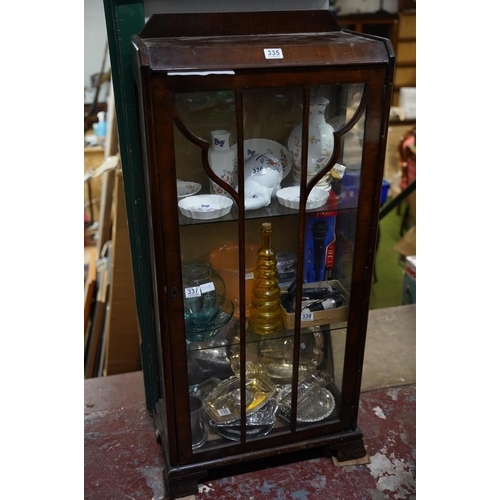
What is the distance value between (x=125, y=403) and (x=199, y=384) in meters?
0.54

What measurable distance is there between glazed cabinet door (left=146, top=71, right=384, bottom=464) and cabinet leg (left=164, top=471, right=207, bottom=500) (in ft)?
0.18

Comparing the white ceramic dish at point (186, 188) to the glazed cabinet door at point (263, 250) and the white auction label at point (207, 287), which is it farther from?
the white auction label at point (207, 287)

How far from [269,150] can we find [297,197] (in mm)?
149

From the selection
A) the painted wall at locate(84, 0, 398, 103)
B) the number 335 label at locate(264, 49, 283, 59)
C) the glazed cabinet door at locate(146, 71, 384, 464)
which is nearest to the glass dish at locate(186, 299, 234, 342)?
the glazed cabinet door at locate(146, 71, 384, 464)

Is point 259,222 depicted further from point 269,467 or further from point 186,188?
point 269,467

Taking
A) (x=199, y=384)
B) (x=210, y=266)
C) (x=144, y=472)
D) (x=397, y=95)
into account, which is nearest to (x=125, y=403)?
(x=144, y=472)

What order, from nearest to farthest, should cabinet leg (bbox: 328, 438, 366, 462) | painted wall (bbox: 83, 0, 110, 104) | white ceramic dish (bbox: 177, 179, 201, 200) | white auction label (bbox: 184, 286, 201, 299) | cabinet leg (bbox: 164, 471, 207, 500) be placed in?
white ceramic dish (bbox: 177, 179, 201, 200) → white auction label (bbox: 184, 286, 201, 299) → cabinet leg (bbox: 164, 471, 207, 500) → cabinet leg (bbox: 328, 438, 366, 462) → painted wall (bbox: 83, 0, 110, 104)

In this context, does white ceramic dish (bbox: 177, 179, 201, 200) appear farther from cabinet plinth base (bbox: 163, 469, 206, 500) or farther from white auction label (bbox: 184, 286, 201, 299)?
cabinet plinth base (bbox: 163, 469, 206, 500)

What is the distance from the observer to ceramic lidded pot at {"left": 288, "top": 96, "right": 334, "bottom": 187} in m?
1.39

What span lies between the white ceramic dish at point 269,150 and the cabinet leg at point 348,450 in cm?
91

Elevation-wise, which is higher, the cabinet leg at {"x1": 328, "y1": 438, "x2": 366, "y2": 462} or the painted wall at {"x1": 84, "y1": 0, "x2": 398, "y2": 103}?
the painted wall at {"x1": 84, "y1": 0, "x2": 398, "y2": 103}

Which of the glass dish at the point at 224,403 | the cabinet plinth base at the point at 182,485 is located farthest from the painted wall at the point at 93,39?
the cabinet plinth base at the point at 182,485

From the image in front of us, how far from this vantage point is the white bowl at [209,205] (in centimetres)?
139

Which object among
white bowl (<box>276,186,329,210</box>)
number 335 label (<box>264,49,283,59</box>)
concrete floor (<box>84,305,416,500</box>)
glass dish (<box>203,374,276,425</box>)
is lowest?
concrete floor (<box>84,305,416,500</box>)
